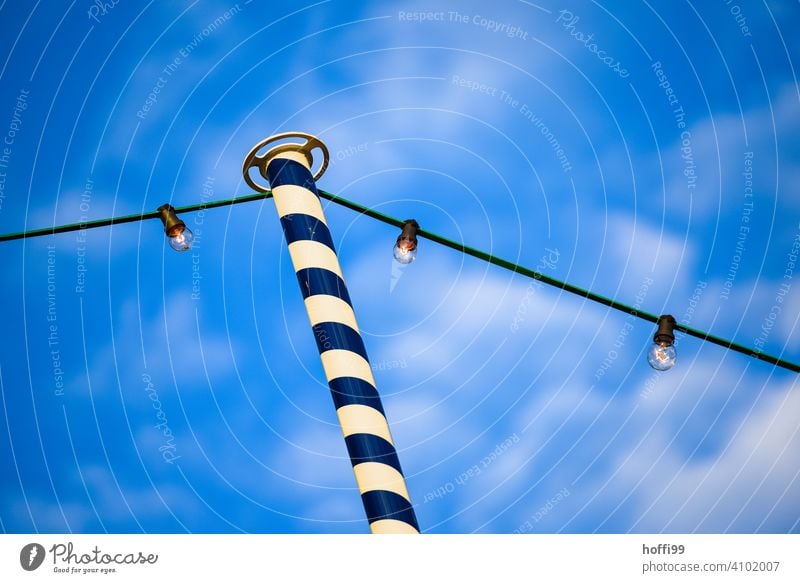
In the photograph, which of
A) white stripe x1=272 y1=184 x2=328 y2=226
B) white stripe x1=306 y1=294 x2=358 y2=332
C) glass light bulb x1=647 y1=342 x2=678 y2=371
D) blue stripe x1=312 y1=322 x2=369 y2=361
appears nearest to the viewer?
blue stripe x1=312 y1=322 x2=369 y2=361

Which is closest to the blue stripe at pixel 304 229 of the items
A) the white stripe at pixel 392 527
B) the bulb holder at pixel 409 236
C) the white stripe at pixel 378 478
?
the bulb holder at pixel 409 236

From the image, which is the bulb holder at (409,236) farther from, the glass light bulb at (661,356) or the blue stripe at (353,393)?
the glass light bulb at (661,356)

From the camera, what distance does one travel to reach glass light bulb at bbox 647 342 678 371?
8.97m

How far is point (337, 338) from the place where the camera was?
7934mm

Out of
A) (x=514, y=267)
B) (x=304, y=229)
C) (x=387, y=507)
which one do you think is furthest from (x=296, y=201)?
(x=387, y=507)

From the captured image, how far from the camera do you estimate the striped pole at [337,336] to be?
23.7ft

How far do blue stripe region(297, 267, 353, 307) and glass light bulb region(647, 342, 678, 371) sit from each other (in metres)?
2.87

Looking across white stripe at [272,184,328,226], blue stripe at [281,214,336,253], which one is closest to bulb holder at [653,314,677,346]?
blue stripe at [281,214,336,253]

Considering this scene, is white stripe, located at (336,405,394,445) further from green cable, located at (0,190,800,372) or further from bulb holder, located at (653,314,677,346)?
bulb holder, located at (653,314,677,346)

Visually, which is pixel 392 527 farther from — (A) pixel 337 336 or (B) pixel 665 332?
(B) pixel 665 332

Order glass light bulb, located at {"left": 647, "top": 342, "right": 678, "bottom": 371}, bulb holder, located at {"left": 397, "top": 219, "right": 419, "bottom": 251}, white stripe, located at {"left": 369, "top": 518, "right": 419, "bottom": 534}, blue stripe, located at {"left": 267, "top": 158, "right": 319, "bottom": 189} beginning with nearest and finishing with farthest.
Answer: white stripe, located at {"left": 369, "top": 518, "right": 419, "bottom": 534}, blue stripe, located at {"left": 267, "top": 158, "right": 319, "bottom": 189}, glass light bulb, located at {"left": 647, "top": 342, "right": 678, "bottom": 371}, bulb holder, located at {"left": 397, "top": 219, "right": 419, "bottom": 251}
